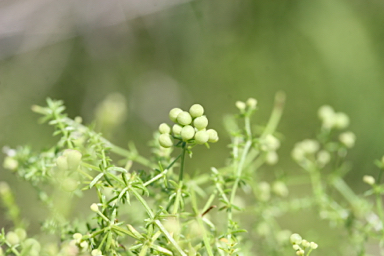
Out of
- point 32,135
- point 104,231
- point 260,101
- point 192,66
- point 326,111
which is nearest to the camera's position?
point 104,231

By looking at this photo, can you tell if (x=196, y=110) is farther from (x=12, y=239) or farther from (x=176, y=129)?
(x=12, y=239)

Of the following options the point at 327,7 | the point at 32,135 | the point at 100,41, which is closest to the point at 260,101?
the point at 327,7

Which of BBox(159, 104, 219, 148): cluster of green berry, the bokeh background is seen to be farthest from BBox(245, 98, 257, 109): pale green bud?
the bokeh background

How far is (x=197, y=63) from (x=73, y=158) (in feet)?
4.08

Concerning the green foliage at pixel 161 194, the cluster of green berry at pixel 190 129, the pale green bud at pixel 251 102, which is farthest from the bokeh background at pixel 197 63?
the cluster of green berry at pixel 190 129

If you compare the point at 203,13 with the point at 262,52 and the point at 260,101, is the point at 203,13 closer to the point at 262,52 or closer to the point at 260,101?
the point at 262,52

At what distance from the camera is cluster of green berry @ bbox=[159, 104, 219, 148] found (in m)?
0.36

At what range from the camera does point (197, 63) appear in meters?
1.54

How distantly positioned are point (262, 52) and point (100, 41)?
62 cm

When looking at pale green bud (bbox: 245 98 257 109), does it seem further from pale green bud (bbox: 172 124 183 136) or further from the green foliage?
pale green bud (bbox: 172 124 183 136)

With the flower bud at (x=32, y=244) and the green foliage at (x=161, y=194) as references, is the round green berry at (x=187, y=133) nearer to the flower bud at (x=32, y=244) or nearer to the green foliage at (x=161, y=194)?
the green foliage at (x=161, y=194)

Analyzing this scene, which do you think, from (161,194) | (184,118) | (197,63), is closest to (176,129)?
(184,118)

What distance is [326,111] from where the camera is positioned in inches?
25.8

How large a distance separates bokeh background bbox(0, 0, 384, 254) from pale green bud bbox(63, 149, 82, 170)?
95cm
